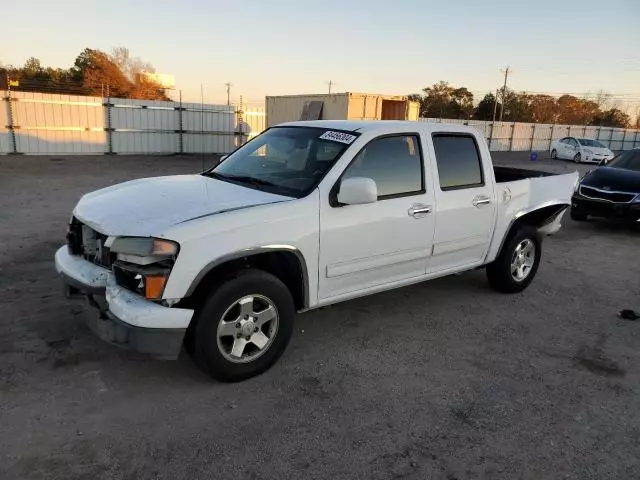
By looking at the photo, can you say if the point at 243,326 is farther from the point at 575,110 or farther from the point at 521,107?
the point at 575,110

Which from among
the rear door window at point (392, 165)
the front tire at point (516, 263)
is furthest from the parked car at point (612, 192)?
the rear door window at point (392, 165)

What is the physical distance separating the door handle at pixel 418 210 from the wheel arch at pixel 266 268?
3.73 feet

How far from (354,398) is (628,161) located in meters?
9.86

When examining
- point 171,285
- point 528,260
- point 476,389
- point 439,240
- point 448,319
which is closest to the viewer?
point 171,285

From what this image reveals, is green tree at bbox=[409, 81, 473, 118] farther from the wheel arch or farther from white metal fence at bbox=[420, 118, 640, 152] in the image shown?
the wheel arch

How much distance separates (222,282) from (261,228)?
44 cm

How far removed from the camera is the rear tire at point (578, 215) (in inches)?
405

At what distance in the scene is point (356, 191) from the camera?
3662 millimetres

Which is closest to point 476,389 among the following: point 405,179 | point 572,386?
point 572,386

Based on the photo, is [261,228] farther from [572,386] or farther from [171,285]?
[572,386]

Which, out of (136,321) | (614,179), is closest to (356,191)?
(136,321)

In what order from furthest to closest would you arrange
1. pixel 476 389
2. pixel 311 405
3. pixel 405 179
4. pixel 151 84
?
pixel 151 84 < pixel 405 179 < pixel 476 389 < pixel 311 405

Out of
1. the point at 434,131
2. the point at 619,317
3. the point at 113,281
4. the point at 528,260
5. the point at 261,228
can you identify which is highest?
the point at 434,131

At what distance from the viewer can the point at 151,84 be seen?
192 ft
